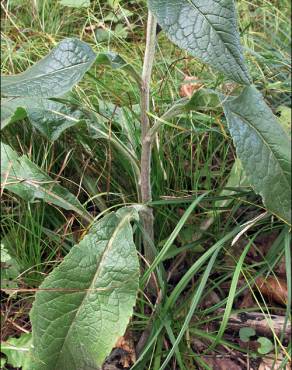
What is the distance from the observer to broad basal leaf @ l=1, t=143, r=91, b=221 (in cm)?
119

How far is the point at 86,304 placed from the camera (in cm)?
98

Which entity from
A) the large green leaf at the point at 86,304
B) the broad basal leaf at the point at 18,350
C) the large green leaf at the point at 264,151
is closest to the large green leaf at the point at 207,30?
the large green leaf at the point at 264,151

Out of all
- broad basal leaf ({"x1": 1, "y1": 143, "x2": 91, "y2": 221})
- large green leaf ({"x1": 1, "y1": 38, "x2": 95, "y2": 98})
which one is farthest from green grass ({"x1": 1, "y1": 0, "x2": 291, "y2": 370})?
large green leaf ({"x1": 1, "y1": 38, "x2": 95, "y2": 98})

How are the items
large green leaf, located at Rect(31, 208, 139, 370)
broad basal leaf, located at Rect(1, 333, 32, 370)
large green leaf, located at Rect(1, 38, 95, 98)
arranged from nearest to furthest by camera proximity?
large green leaf, located at Rect(1, 38, 95, 98), large green leaf, located at Rect(31, 208, 139, 370), broad basal leaf, located at Rect(1, 333, 32, 370)

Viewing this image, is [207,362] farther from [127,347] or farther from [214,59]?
[214,59]

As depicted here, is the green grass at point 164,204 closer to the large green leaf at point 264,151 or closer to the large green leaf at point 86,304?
the large green leaf at point 86,304

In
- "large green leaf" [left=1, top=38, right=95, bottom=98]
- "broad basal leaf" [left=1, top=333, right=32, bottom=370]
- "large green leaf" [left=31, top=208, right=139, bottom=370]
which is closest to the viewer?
"large green leaf" [left=1, top=38, right=95, bottom=98]

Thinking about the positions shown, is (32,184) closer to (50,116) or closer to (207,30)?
(50,116)

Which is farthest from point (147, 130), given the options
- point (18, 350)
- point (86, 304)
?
point (18, 350)

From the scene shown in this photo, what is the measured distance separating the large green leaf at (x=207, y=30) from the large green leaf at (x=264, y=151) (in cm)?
6

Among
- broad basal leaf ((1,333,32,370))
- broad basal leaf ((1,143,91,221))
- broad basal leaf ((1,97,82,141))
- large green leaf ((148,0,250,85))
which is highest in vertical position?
large green leaf ((148,0,250,85))

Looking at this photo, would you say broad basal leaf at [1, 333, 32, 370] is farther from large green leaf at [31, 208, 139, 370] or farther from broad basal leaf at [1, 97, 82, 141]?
broad basal leaf at [1, 97, 82, 141]

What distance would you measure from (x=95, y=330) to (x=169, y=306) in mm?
230

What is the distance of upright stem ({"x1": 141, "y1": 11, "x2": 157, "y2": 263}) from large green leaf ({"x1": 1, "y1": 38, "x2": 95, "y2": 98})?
0.42ft
